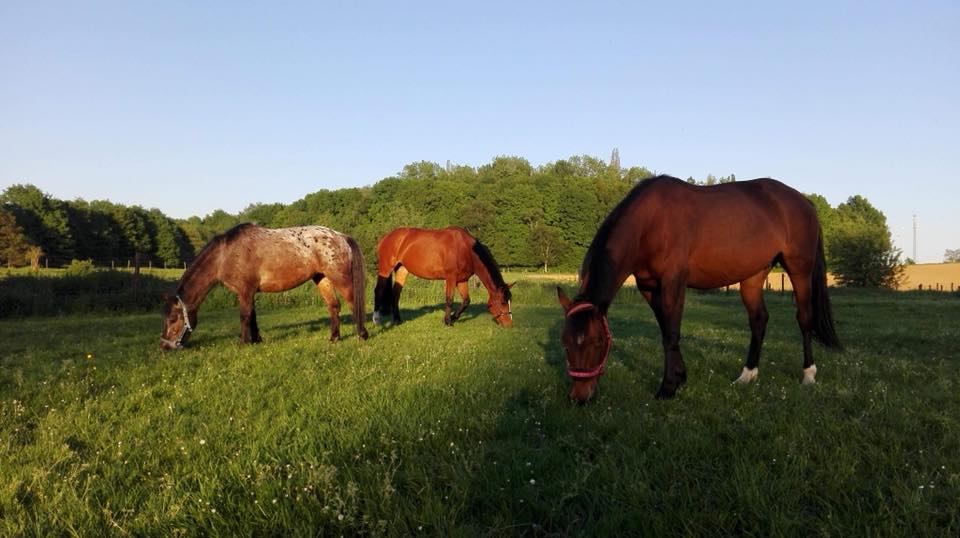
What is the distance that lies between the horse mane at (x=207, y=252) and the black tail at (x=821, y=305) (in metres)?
9.58

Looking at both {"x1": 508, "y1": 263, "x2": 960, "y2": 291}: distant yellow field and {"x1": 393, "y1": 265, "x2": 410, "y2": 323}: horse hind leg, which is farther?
{"x1": 508, "y1": 263, "x2": 960, "y2": 291}: distant yellow field

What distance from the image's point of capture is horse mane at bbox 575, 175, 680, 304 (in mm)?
5098

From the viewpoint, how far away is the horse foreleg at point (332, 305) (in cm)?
990

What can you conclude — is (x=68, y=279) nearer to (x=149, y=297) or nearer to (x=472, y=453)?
(x=149, y=297)

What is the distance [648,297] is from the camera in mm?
6164

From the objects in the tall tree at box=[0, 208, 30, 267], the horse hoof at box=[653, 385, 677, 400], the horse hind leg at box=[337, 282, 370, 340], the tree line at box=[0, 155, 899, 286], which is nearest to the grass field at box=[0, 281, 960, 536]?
the horse hoof at box=[653, 385, 677, 400]

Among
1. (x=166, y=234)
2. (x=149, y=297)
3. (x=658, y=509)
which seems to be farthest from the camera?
(x=166, y=234)

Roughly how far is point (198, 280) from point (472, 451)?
7936mm

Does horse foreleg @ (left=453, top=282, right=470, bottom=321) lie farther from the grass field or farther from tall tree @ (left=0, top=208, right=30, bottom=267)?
tall tree @ (left=0, top=208, right=30, bottom=267)

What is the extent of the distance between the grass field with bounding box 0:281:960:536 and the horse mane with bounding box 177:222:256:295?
270 centimetres

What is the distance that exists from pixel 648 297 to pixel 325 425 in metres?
4.07

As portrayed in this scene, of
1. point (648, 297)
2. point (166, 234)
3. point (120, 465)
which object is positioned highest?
point (166, 234)

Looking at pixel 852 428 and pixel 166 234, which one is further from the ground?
pixel 166 234

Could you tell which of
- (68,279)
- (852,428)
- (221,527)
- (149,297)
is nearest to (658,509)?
(852,428)
